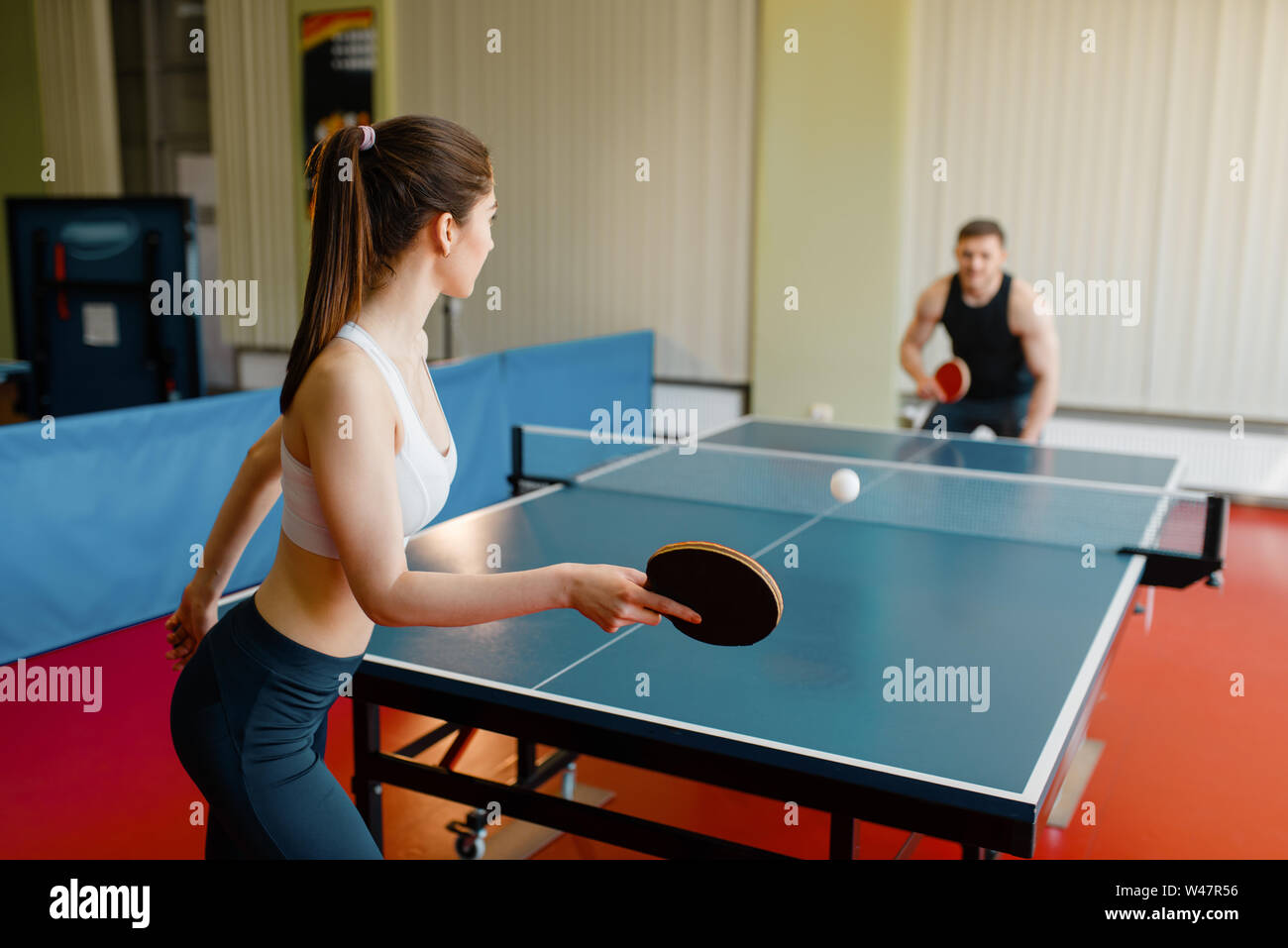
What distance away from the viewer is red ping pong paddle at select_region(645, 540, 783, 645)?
5.02 ft

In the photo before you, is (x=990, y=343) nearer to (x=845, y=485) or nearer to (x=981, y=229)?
(x=981, y=229)

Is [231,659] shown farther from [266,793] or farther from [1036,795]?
[1036,795]

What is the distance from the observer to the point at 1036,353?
16.8 ft

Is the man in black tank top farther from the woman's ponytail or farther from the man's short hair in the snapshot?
the woman's ponytail

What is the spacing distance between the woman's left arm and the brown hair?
0.26 m

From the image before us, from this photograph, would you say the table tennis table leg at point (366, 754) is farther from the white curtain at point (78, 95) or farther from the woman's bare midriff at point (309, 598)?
the white curtain at point (78, 95)

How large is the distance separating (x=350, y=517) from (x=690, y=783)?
2.40m

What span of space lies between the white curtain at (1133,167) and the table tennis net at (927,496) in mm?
3483

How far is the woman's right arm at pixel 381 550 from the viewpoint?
4.54 feet

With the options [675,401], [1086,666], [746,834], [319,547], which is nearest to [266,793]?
[319,547]

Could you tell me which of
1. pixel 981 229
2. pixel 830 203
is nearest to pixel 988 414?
pixel 981 229

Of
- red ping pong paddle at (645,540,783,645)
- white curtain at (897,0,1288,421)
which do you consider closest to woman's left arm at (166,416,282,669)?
red ping pong paddle at (645,540,783,645)

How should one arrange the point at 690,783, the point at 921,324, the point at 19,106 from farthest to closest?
1. the point at 19,106
2. the point at 921,324
3. the point at 690,783
